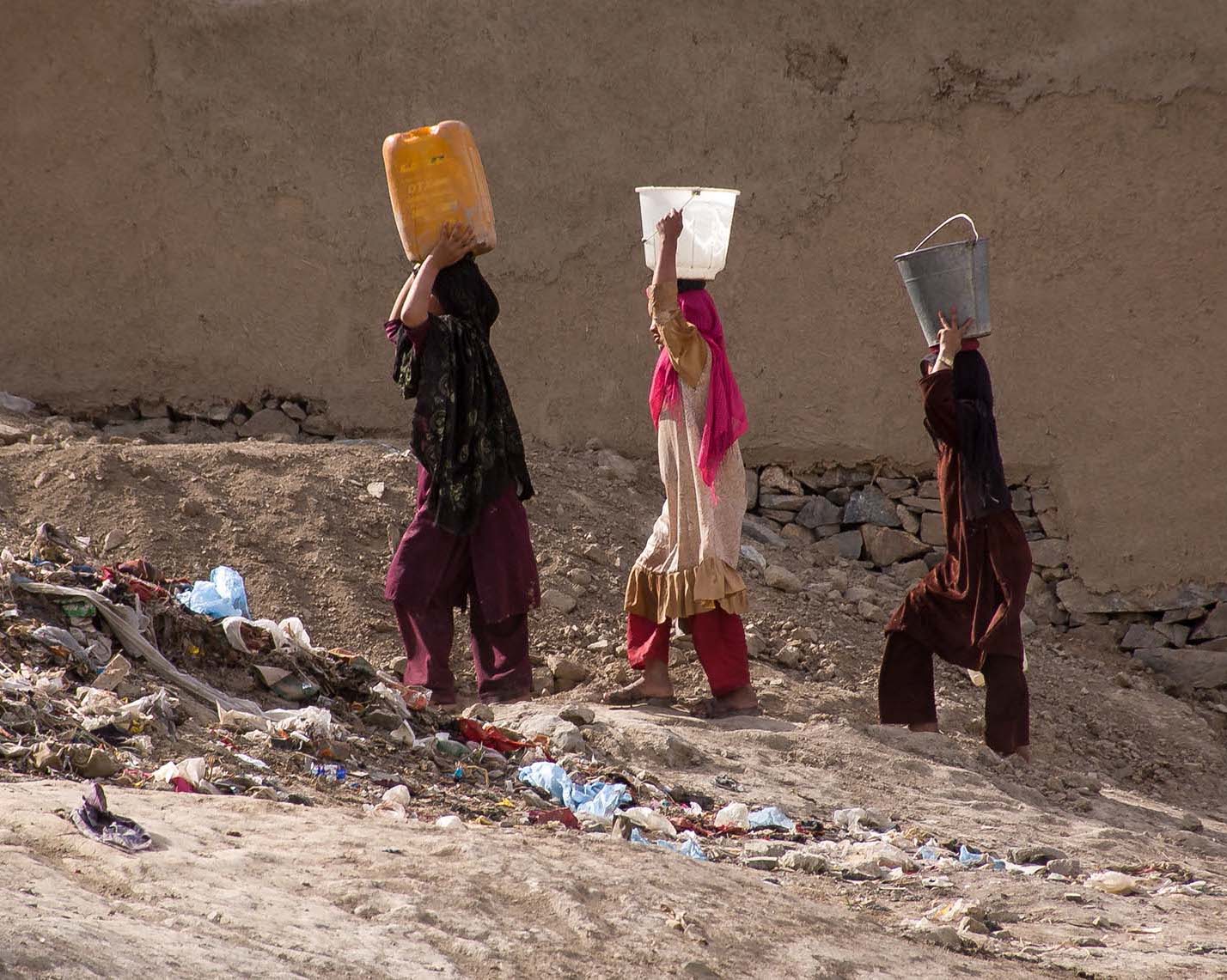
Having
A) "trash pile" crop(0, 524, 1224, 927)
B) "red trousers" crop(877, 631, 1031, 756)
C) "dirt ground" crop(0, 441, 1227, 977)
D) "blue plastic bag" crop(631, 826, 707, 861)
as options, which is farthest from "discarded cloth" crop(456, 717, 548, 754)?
"red trousers" crop(877, 631, 1031, 756)

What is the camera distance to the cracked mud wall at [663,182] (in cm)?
816

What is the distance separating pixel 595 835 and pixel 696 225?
249cm

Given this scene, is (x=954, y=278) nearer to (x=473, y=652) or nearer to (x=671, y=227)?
(x=671, y=227)

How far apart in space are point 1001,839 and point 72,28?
651 cm

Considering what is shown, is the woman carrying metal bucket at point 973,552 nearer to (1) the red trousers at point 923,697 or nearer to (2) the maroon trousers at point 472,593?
(1) the red trousers at point 923,697

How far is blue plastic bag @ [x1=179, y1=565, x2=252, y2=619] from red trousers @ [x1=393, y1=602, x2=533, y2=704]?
56 cm

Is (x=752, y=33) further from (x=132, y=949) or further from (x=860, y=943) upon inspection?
(x=132, y=949)

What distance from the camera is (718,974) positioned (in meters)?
3.15

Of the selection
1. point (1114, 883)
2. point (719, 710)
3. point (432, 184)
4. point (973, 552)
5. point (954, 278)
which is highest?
point (432, 184)

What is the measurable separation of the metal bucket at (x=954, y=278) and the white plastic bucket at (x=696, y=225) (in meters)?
0.61

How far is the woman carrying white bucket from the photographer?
18.8 feet

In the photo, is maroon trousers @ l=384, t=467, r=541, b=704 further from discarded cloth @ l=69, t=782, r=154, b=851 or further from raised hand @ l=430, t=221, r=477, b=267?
discarded cloth @ l=69, t=782, r=154, b=851

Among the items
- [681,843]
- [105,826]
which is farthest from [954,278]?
[105,826]

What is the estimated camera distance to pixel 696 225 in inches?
228
